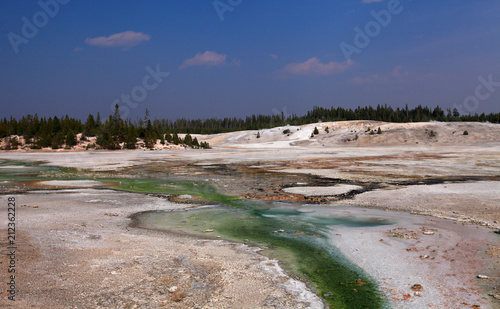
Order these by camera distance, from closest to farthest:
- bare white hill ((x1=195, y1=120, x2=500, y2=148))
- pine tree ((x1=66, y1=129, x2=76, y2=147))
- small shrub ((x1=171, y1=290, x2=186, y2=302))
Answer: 1. small shrub ((x1=171, y1=290, x2=186, y2=302))
2. pine tree ((x1=66, y1=129, x2=76, y2=147))
3. bare white hill ((x1=195, y1=120, x2=500, y2=148))

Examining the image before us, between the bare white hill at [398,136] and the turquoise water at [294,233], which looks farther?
the bare white hill at [398,136]

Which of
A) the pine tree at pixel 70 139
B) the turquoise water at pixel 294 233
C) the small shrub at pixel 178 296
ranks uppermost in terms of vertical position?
the pine tree at pixel 70 139

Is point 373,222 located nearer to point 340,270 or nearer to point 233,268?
point 340,270

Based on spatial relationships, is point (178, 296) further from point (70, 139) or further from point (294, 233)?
point (70, 139)

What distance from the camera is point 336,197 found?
11.2 metres

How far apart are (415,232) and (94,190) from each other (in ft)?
32.7

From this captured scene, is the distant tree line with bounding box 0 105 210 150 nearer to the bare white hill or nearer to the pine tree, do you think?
the pine tree

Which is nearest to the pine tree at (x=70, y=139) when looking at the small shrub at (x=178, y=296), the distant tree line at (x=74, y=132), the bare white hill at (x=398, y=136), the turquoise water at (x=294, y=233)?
the distant tree line at (x=74, y=132)

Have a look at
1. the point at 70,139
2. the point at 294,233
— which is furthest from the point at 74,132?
the point at 294,233

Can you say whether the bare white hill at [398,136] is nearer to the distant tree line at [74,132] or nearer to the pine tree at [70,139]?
the distant tree line at [74,132]

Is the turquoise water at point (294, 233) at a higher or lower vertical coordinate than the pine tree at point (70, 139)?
lower

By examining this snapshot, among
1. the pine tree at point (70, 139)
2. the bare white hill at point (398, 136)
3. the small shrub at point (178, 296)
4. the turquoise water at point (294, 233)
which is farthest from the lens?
the bare white hill at point (398, 136)

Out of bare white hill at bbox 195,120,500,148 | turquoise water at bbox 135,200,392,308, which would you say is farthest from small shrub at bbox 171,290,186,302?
bare white hill at bbox 195,120,500,148

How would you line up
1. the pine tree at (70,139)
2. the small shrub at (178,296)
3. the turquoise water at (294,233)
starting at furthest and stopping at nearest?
the pine tree at (70,139) → the turquoise water at (294,233) → the small shrub at (178,296)
